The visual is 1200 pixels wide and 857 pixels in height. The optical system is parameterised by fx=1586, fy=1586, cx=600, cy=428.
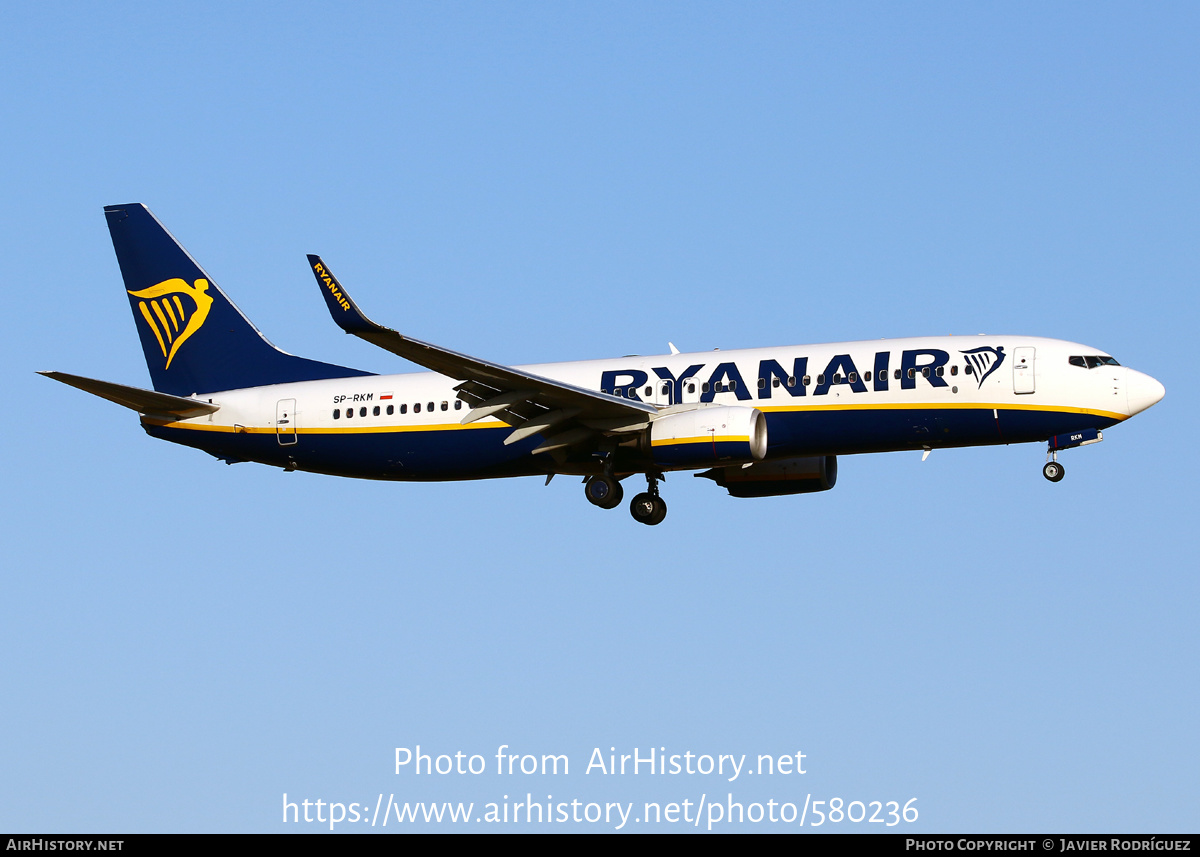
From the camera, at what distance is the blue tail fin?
4916 cm

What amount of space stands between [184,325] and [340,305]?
15.0m

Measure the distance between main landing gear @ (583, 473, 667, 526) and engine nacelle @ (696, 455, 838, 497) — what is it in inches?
81.4

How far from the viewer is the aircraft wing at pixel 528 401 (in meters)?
38.7

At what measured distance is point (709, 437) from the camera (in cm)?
4106

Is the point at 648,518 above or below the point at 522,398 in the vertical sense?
below

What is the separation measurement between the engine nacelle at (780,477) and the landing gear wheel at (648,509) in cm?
210

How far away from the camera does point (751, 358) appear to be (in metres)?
43.3

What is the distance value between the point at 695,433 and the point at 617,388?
3.91 m

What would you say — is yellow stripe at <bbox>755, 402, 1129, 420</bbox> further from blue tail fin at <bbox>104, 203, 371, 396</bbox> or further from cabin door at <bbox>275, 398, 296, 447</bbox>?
cabin door at <bbox>275, 398, 296, 447</bbox>

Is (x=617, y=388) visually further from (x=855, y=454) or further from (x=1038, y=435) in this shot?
(x=1038, y=435)

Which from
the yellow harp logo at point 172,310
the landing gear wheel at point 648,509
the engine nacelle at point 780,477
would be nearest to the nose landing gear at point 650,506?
the landing gear wheel at point 648,509

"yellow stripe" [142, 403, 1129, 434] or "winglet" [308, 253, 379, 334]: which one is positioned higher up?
"winglet" [308, 253, 379, 334]

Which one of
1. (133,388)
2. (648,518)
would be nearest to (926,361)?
(648,518)

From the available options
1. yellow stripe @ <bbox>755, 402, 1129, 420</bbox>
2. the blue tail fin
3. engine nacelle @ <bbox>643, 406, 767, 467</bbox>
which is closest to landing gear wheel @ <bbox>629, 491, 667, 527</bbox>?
engine nacelle @ <bbox>643, 406, 767, 467</bbox>
